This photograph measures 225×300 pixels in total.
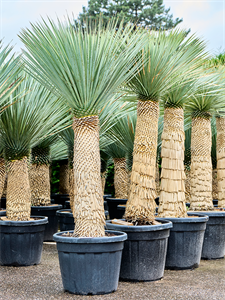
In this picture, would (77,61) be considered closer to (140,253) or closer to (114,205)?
(140,253)

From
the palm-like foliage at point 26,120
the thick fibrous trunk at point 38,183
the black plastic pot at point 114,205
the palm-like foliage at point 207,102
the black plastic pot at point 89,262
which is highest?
the palm-like foliage at point 207,102

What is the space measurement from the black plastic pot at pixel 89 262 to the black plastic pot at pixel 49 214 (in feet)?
9.31

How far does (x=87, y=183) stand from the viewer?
11.2 feet

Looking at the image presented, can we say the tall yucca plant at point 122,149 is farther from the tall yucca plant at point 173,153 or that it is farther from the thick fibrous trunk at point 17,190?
the thick fibrous trunk at point 17,190

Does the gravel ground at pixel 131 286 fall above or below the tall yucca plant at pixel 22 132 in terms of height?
below

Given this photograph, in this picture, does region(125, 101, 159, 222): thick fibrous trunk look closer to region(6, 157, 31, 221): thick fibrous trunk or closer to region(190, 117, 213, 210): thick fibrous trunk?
region(6, 157, 31, 221): thick fibrous trunk

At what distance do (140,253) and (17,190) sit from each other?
5.38 ft

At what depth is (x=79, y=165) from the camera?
345cm

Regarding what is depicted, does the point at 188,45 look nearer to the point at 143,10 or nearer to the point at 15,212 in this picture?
the point at 15,212

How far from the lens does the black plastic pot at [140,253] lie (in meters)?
3.84

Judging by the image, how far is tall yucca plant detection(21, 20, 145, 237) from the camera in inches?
133

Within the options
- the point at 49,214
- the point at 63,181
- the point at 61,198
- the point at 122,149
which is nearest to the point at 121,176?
the point at 122,149

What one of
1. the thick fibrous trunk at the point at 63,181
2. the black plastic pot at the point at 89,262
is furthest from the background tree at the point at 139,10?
the black plastic pot at the point at 89,262

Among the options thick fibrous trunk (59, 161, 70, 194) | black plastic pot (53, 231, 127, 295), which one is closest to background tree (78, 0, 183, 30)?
thick fibrous trunk (59, 161, 70, 194)
